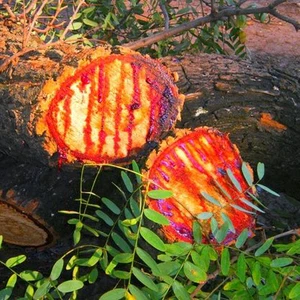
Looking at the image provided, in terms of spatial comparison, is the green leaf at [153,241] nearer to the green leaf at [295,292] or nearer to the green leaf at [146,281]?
the green leaf at [146,281]

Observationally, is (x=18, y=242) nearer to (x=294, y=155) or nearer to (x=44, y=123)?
(x=44, y=123)

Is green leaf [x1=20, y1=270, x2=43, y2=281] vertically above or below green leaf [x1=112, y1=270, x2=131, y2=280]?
below

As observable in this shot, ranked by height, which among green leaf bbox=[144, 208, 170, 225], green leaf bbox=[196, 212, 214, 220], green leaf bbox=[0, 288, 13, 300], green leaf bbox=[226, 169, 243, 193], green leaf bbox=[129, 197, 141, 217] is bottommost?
green leaf bbox=[226, 169, 243, 193]

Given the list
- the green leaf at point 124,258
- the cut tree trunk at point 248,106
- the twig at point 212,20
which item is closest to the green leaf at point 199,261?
the green leaf at point 124,258

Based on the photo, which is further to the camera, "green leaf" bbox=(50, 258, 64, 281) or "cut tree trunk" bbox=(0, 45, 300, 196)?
"cut tree trunk" bbox=(0, 45, 300, 196)

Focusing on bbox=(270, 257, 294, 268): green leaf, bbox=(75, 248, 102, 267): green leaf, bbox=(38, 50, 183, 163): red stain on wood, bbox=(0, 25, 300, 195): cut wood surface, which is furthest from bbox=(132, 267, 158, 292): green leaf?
bbox=(0, 25, 300, 195): cut wood surface

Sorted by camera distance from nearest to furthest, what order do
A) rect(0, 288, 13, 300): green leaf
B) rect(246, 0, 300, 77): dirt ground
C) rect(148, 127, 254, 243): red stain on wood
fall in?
rect(0, 288, 13, 300): green leaf < rect(148, 127, 254, 243): red stain on wood < rect(246, 0, 300, 77): dirt ground

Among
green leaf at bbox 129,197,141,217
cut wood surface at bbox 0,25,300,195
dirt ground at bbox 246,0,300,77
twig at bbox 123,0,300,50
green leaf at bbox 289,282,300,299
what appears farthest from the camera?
dirt ground at bbox 246,0,300,77

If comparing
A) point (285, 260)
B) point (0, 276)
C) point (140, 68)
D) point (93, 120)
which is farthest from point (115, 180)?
point (285, 260)

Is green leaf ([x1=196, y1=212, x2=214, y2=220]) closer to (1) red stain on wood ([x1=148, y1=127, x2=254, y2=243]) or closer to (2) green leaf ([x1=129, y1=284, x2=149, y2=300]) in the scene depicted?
(1) red stain on wood ([x1=148, y1=127, x2=254, y2=243])
